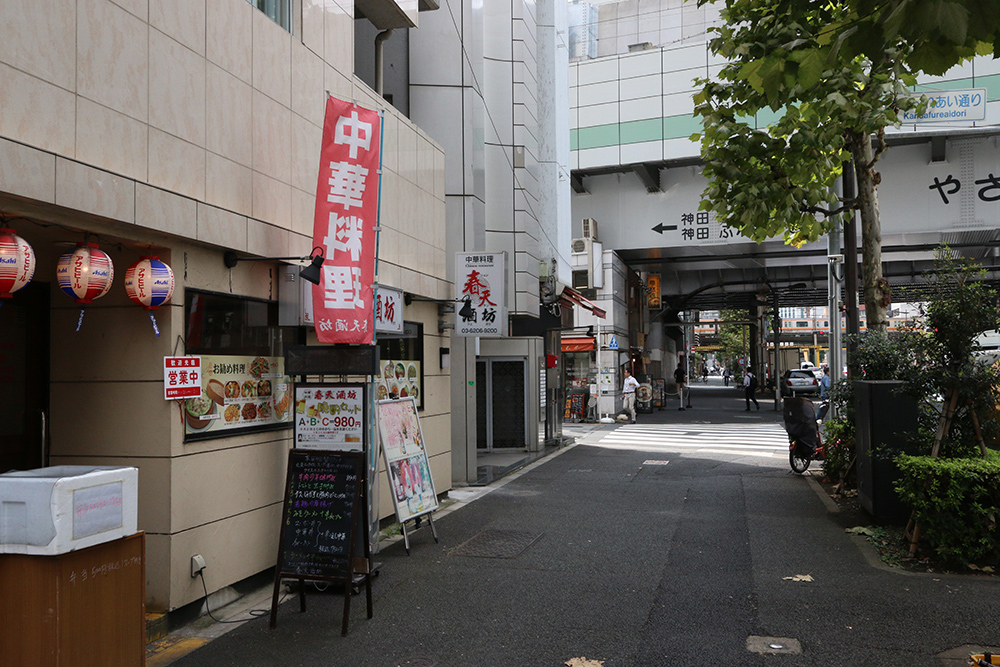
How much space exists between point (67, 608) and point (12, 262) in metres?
1.94

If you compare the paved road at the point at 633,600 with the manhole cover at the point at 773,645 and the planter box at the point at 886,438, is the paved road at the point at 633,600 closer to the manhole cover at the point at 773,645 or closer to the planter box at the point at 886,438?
the manhole cover at the point at 773,645

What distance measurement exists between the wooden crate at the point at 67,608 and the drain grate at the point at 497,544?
441 centimetres

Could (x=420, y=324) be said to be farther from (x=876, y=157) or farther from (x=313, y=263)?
(x=876, y=157)

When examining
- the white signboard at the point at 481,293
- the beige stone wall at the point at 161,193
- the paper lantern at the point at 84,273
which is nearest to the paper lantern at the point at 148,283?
the beige stone wall at the point at 161,193

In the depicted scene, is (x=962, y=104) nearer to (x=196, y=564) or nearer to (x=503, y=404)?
(x=503, y=404)

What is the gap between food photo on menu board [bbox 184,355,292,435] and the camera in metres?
6.21

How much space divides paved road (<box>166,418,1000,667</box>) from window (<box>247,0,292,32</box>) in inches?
210

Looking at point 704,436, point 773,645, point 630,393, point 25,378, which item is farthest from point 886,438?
point 630,393

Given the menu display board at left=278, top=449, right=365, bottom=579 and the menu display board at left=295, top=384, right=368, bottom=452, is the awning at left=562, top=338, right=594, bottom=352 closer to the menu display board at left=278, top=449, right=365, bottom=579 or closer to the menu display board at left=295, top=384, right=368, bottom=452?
the menu display board at left=295, top=384, right=368, bottom=452

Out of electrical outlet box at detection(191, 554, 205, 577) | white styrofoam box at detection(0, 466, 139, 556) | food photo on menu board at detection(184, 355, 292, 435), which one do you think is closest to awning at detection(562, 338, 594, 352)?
food photo on menu board at detection(184, 355, 292, 435)

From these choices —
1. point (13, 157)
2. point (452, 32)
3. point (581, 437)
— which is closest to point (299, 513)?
point (13, 157)

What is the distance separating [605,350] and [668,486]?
1590 centimetres

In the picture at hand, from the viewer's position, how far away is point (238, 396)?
21.9 ft

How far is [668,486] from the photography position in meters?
13.0
